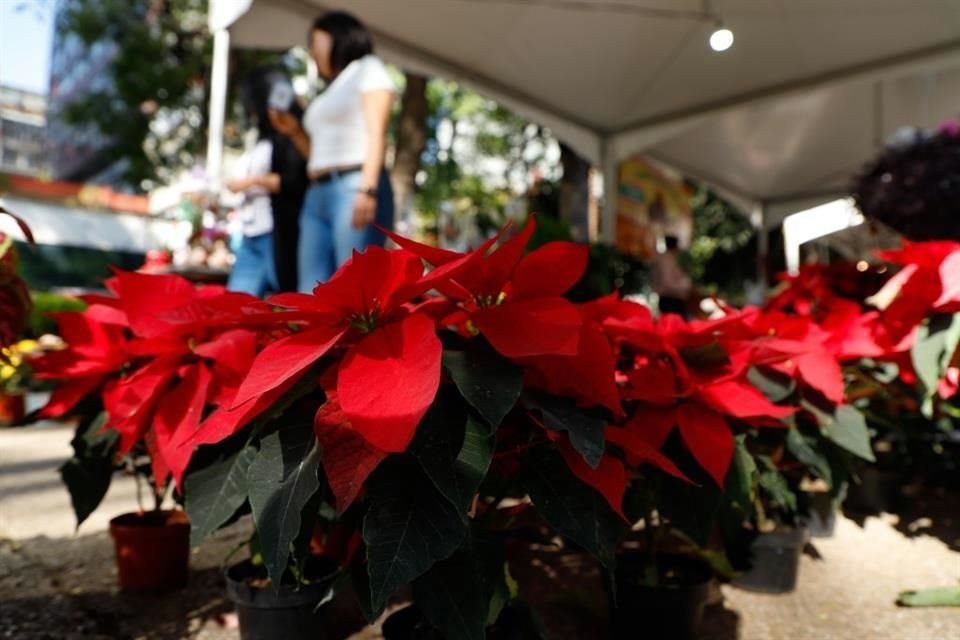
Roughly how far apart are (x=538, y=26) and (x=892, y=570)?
12.2ft

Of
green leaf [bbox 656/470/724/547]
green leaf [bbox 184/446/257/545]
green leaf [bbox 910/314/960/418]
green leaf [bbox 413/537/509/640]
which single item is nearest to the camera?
green leaf [bbox 413/537/509/640]

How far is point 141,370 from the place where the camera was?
39.8 inches

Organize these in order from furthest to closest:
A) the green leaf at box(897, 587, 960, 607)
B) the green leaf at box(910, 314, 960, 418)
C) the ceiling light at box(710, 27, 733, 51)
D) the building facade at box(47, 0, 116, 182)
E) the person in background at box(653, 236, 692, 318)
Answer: the building facade at box(47, 0, 116, 182) < the person in background at box(653, 236, 692, 318) < the ceiling light at box(710, 27, 733, 51) < the green leaf at box(897, 587, 960, 607) < the green leaf at box(910, 314, 960, 418)

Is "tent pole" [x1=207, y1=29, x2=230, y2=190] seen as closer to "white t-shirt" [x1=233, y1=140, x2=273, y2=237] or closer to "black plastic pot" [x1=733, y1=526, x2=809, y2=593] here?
"white t-shirt" [x1=233, y1=140, x2=273, y2=237]

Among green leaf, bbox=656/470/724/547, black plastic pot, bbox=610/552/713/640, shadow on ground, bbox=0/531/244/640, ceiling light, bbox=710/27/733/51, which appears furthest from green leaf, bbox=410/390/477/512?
ceiling light, bbox=710/27/733/51

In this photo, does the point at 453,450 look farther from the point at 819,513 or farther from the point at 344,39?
the point at 344,39

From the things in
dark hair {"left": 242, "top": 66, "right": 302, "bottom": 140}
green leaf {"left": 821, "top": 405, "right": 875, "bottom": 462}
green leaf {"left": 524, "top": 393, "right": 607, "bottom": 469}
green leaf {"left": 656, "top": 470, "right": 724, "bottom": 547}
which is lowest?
green leaf {"left": 656, "top": 470, "right": 724, "bottom": 547}

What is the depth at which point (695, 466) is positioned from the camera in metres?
1.02

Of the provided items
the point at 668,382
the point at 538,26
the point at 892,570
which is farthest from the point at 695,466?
the point at 538,26

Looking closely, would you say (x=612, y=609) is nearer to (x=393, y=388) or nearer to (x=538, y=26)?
(x=393, y=388)

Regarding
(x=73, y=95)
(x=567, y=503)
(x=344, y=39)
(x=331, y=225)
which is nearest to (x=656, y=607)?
(x=567, y=503)

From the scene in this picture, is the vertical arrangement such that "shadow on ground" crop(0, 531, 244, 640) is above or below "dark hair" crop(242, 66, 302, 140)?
below

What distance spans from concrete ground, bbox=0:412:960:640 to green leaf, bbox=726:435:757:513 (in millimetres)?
509

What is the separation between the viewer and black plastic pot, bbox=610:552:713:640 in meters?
1.24
